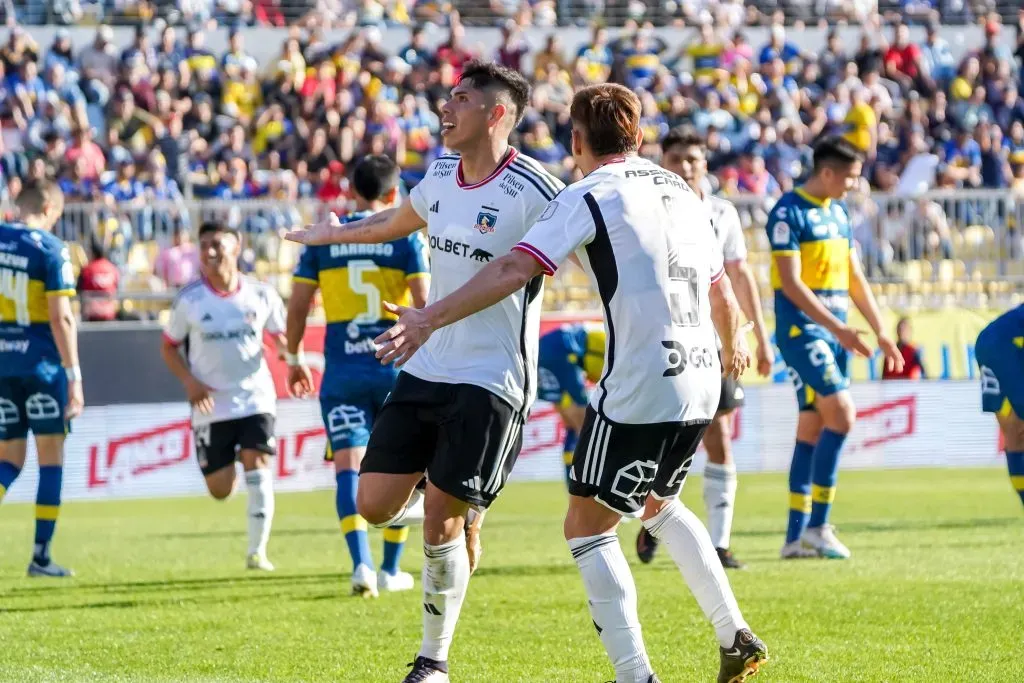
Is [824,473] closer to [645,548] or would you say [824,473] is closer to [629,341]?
[645,548]

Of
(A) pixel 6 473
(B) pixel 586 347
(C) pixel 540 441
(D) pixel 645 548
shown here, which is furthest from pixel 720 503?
(C) pixel 540 441

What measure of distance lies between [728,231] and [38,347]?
4.57m

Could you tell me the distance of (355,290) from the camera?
9.11 meters

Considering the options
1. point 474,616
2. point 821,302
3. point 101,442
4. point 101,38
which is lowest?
point 101,442

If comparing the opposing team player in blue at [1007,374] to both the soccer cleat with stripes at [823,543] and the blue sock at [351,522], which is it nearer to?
the soccer cleat with stripes at [823,543]

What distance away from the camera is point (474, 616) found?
804 cm

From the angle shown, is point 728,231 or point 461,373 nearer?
point 461,373

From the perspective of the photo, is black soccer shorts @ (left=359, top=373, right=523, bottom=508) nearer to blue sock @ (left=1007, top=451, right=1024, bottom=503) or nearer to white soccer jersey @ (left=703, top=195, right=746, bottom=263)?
white soccer jersey @ (left=703, top=195, right=746, bottom=263)

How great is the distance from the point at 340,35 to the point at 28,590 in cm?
1577

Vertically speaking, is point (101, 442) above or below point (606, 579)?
below

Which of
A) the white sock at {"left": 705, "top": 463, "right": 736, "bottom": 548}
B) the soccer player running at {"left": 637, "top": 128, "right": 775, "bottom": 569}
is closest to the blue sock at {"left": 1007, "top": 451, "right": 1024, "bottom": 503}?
the soccer player running at {"left": 637, "top": 128, "right": 775, "bottom": 569}

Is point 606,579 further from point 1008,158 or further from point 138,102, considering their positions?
point 1008,158

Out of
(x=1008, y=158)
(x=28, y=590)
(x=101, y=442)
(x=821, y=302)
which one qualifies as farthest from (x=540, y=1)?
(x=28, y=590)

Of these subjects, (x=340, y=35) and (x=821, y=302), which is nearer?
(x=821, y=302)
